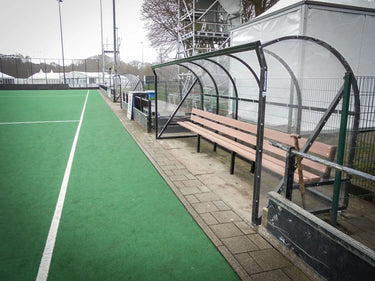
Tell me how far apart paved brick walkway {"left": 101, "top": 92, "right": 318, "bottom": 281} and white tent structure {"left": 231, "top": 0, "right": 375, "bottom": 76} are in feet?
15.0

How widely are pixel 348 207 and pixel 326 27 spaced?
4882 millimetres

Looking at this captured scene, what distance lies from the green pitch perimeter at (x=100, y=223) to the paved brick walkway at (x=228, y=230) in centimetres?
13

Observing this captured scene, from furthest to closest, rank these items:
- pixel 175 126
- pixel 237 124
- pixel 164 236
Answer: pixel 175 126 < pixel 237 124 < pixel 164 236

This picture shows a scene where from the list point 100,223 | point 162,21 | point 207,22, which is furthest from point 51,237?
point 162,21

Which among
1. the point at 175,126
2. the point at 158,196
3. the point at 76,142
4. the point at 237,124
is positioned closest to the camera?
the point at 158,196

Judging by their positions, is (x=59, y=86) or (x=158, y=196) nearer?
Answer: (x=158, y=196)

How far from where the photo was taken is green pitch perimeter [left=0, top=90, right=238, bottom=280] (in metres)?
2.91

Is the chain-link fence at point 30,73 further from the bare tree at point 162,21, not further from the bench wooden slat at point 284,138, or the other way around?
the bench wooden slat at point 284,138

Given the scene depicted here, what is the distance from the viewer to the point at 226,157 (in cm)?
687

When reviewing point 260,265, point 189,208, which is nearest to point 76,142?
point 189,208

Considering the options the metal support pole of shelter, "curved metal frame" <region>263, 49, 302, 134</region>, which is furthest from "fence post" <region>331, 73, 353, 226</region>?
"curved metal frame" <region>263, 49, 302, 134</region>

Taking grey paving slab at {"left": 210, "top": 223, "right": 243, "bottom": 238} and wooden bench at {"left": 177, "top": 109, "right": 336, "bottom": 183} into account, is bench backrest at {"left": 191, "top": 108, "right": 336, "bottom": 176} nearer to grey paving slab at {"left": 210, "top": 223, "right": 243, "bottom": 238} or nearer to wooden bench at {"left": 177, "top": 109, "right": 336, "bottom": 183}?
wooden bench at {"left": 177, "top": 109, "right": 336, "bottom": 183}

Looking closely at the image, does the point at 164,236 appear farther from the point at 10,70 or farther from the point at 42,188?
the point at 10,70

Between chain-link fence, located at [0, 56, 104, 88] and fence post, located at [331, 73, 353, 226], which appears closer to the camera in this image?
fence post, located at [331, 73, 353, 226]
